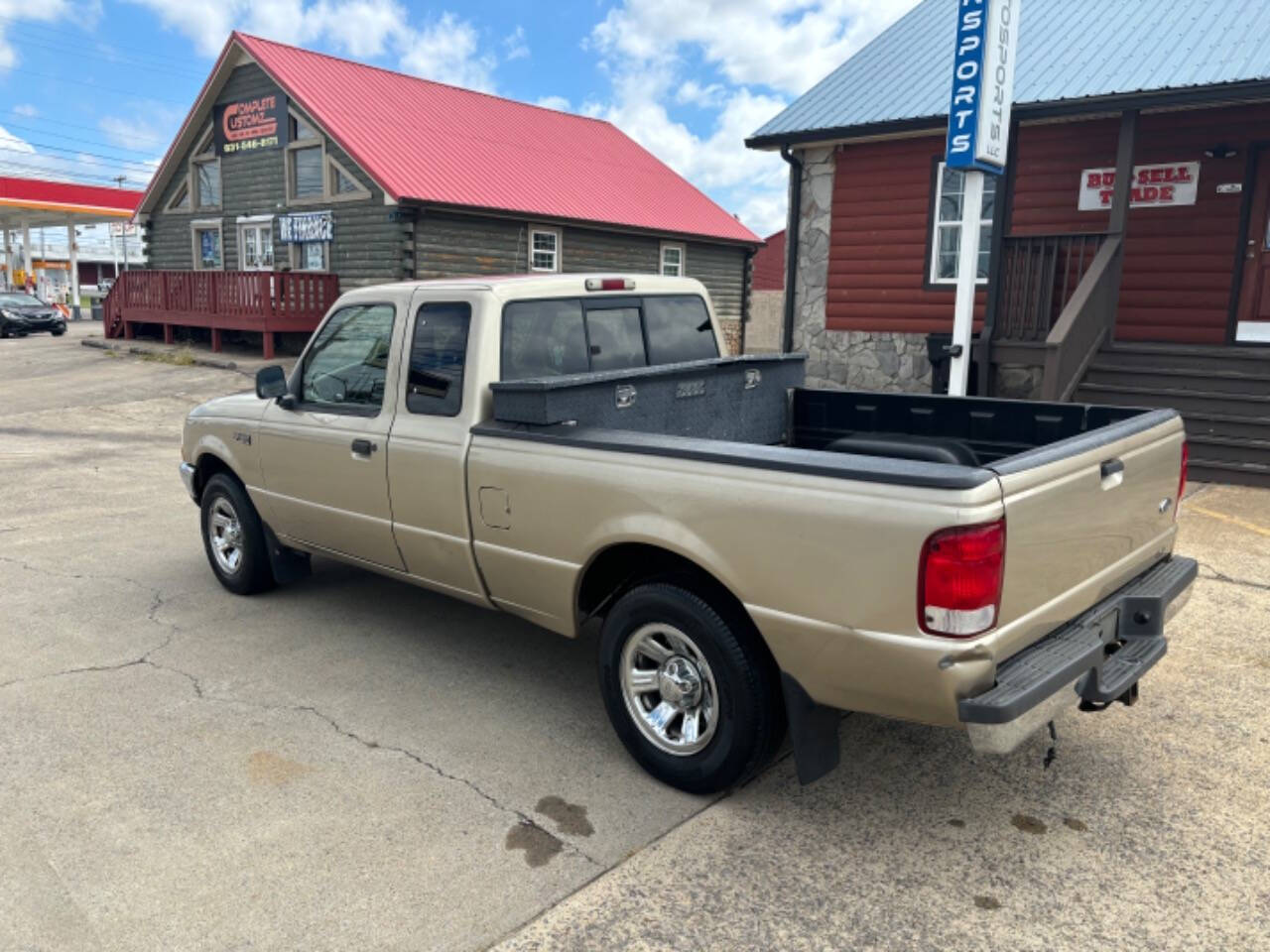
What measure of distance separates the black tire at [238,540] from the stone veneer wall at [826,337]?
359 inches

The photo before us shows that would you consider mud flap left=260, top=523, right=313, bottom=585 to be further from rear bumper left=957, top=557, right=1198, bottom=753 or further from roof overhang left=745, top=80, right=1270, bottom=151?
roof overhang left=745, top=80, right=1270, bottom=151

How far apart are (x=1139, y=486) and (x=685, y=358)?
227cm

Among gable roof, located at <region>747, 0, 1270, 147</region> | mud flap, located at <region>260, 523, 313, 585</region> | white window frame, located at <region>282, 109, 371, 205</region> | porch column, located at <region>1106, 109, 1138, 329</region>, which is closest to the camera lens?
mud flap, located at <region>260, 523, 313, 585</region>

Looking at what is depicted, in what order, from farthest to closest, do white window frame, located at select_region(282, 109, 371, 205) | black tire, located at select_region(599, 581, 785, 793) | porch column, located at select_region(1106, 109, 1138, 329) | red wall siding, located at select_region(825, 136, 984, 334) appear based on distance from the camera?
1. white window frame, located at select_region(282, 109, 371, 205)
2. red wall siding, located at select_region(825, 136, 984, 334)
3. porch column, located at select_region(1106, 109, 1138, 329)
4. black tire, located at select_region(599, 581, 785, 793)

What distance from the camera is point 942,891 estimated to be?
9.48 feet

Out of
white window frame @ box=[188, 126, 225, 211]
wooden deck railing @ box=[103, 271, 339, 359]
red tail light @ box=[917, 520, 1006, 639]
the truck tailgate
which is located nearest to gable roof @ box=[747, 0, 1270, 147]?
the truck tailgate

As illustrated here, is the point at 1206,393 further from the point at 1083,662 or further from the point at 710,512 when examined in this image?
the point at 710,512

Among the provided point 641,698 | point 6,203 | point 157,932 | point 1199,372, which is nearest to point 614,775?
point 641,698

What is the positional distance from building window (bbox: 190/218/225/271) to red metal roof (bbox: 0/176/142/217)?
17807 millimetres

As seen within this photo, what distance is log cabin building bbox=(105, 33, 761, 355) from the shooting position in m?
19.8

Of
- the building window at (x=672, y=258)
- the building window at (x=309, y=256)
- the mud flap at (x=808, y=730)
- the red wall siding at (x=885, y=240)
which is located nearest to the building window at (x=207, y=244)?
the building window at (x=309, y=256)

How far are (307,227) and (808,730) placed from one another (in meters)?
20.9

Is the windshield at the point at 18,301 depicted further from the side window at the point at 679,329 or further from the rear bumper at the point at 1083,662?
the rear bumper at the point at 1083,662

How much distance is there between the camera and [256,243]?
2316 cm
